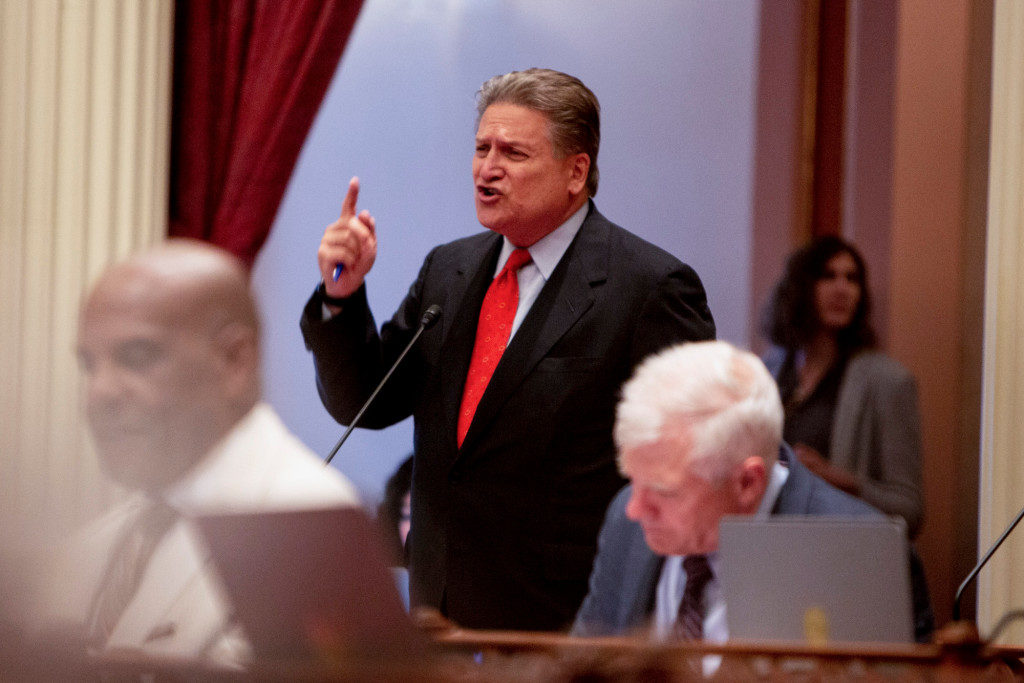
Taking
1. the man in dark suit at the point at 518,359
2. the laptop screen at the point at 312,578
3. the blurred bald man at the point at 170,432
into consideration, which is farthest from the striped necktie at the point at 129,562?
the man in dark suit at the point at 518,359

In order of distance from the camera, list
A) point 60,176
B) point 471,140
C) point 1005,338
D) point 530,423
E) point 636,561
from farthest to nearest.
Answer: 1. point 471,140
2. point 60,176
3. point 1005,338
4. point 530,423
5. point 636,561

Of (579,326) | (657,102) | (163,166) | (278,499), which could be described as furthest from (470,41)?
(278,499)

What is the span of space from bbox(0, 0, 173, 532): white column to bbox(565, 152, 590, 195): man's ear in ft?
4.17

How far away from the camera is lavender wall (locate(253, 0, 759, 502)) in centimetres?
341

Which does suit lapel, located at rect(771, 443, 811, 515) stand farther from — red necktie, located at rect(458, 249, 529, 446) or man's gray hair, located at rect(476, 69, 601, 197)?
man's gray hair, located at rect(476, 69, 601, 197)

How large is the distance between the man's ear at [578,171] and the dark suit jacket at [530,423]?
151 mm

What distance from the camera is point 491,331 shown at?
2465mm

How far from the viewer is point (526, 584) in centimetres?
229

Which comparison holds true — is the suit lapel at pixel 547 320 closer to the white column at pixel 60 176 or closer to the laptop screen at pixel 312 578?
the white column at pixel 60 176

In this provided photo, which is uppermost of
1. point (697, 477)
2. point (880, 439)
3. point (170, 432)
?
point (170, 432)

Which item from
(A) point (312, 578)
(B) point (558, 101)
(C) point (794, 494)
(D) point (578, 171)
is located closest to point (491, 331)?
(D) point (578, 171)

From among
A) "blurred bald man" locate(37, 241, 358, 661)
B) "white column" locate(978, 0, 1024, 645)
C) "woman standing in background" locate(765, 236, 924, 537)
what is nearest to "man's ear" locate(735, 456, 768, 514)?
"blurred bald man" locate(37, 241, 358, 661)

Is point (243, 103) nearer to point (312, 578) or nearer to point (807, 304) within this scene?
point (807, 304)

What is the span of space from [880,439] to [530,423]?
109 centimetres
